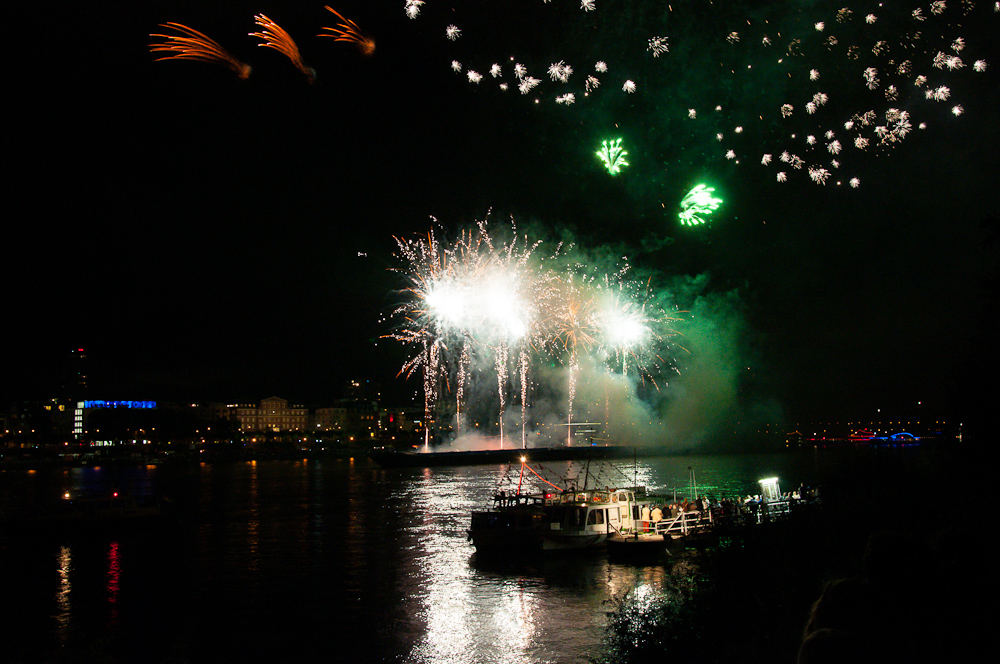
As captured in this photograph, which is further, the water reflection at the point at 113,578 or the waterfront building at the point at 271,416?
the waterfront building at the point at 271,416

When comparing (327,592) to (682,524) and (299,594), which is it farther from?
(682,524)

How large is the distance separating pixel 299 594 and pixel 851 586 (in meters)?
21.3

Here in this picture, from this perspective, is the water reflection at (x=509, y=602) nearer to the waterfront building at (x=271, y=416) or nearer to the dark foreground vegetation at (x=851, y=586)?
the dark foreground vegetation at (x=851, y=586)

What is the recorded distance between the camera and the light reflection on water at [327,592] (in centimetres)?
1641

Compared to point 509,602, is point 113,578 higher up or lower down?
lower down

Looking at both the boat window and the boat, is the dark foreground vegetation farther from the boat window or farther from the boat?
the boat window

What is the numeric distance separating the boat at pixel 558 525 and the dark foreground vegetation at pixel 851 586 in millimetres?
6650

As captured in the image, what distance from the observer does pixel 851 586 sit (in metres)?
3.23

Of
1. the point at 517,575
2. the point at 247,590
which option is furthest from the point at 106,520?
the point at 517,575

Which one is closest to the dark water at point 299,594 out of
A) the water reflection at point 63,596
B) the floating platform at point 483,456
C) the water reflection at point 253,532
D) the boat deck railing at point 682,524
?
the water reflection at point 63,596

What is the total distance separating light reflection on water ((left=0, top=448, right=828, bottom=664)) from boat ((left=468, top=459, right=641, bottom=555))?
0.88 metres

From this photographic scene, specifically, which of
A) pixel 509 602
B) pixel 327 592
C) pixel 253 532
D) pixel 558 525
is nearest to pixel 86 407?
pixel 253 532

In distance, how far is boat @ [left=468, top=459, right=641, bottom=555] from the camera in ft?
86.0

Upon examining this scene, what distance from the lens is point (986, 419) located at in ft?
41.0
